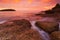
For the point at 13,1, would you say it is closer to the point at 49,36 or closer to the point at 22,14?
the point at 22,14

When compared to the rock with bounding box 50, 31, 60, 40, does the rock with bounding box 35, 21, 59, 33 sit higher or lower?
higher

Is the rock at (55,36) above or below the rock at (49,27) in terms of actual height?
below

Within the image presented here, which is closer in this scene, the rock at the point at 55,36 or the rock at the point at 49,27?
the rock at the point at 55,36

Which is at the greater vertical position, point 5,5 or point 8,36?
point 5,5

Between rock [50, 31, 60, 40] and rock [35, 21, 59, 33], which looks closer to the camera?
rock [50, 31, 60, 40]

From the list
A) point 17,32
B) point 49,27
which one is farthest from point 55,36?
point 17,32

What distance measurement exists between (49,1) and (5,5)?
1.86 feet

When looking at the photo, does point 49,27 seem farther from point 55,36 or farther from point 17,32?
point 17,32

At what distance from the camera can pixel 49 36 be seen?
1.26m

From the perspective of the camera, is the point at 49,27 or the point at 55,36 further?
the point at 49,27

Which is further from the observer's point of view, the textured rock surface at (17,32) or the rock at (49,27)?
the rock at (49,27)

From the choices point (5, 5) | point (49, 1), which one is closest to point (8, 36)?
point (5, 5)

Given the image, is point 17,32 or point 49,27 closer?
point 17,32

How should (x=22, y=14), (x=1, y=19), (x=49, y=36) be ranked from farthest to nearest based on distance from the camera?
(x=22, y=14) < (x=1, y=19) < (x=49, y=36)
